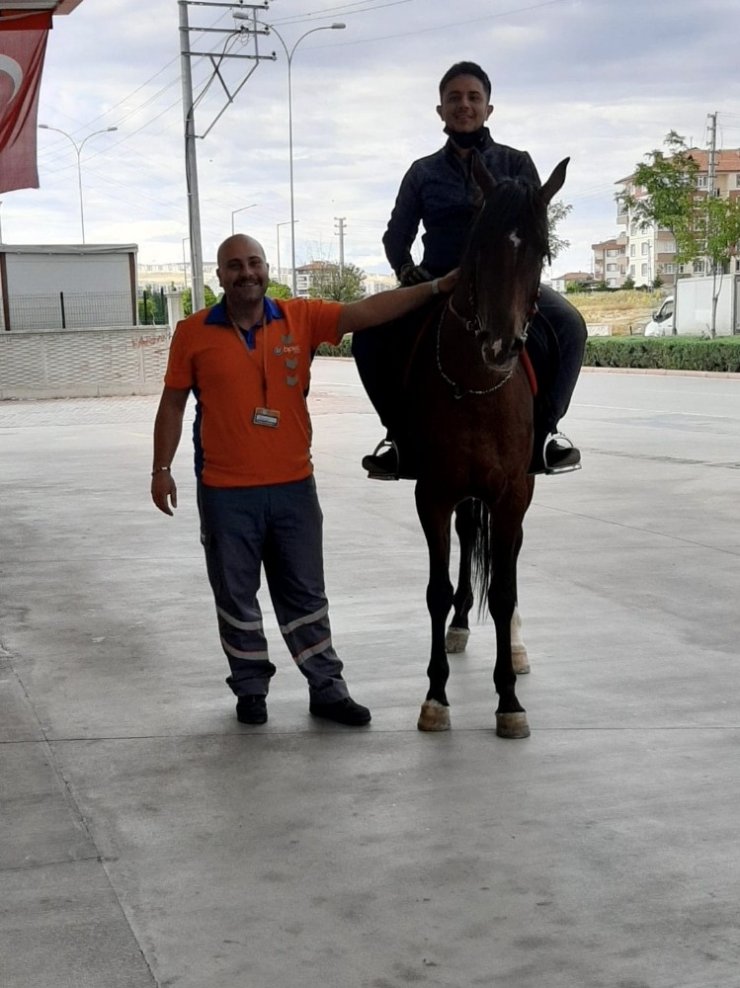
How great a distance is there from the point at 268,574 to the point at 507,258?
1.69m

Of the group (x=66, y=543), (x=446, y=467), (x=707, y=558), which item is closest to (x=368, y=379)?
(x=446, y=467)

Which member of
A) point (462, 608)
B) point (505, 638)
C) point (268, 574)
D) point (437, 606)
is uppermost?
point (268, 574)

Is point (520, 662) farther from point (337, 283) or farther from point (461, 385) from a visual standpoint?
point (337, 283)

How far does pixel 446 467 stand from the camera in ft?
16.3

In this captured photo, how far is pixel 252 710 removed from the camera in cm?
514

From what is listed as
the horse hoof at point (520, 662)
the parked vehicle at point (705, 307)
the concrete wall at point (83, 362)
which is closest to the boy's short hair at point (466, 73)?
the horse hoof at point (520, 662)

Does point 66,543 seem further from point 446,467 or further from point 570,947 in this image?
point 570,947

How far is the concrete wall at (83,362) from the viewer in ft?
98.7

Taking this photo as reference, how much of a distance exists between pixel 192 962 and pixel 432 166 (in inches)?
138

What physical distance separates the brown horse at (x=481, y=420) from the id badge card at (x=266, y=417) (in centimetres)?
59

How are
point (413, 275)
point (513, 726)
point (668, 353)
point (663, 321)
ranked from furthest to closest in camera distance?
point (663, 321) < point (668, 353) < point (413, 275) < point (513, 726)

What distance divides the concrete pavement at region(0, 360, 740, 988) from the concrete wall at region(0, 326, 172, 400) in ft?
72.5

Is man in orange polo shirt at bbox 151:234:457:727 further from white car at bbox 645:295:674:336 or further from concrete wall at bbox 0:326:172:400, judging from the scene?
white car at bbox 645:295:674:336

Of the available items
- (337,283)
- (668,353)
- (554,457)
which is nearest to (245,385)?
(554,457)
